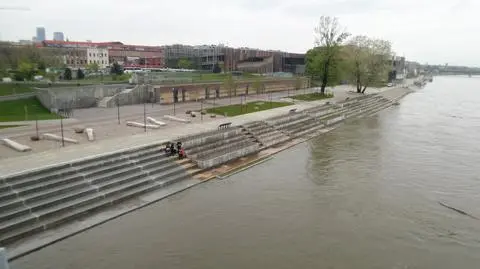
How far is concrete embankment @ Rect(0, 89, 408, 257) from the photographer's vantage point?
15430 mm

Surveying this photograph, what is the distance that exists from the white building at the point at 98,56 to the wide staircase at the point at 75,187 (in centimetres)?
10805

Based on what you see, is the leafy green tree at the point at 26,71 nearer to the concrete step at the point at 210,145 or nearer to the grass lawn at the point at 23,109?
the grass lawn at the point at 23,109

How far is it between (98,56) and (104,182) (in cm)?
11430

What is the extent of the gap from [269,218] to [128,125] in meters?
18.2

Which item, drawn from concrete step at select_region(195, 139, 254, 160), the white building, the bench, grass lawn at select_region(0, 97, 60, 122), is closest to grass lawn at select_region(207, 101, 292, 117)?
the bench

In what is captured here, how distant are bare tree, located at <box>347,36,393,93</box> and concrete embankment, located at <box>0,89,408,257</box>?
45087 millimetres

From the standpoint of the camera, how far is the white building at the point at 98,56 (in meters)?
121

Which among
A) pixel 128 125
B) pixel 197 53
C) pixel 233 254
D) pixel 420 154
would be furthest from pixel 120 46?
pixel 233 254

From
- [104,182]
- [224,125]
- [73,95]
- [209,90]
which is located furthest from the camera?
[209,90]

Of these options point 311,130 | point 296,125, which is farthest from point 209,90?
point 311,130

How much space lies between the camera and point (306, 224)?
17000 millimetres

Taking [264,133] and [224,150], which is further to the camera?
[264,133]

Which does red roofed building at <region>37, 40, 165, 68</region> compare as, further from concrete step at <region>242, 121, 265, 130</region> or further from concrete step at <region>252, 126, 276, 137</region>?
concrete step at <region>252, 126, 276, 137</region>

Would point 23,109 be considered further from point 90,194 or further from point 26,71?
point 90,194
